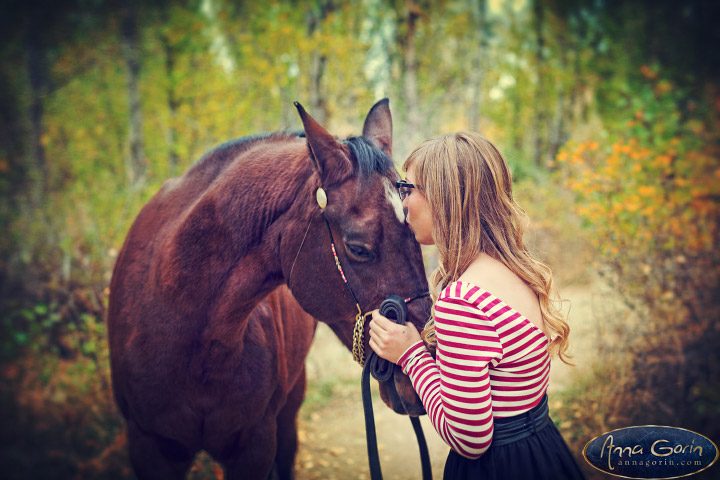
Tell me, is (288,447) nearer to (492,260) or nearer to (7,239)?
(492,260)

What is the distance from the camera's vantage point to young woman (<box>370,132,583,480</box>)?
1.30 m

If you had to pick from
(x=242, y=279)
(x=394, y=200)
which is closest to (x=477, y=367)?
(x=394, y=200)

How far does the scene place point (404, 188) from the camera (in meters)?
1.69

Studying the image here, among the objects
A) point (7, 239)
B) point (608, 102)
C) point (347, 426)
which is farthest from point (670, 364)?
point (608, 102)

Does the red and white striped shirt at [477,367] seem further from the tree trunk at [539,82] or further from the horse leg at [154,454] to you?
the tree trunk at [539,82]

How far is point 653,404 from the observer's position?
3.71m

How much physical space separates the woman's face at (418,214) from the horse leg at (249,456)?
140cm

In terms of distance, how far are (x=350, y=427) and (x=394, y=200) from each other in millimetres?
4093

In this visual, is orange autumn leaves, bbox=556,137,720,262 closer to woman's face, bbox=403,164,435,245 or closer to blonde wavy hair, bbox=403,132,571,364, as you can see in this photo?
blonde wavy hair, bbox=403,132,571,364

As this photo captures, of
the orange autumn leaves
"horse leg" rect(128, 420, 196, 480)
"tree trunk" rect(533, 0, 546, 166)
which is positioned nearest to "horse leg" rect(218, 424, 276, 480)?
"horse leg" rect(128, 420, 196, 480)

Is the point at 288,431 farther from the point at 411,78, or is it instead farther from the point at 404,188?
the point at 411,78

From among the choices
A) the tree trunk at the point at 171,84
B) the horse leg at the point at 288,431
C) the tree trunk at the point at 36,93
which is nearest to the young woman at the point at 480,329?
the horse leg at the point at 288,431

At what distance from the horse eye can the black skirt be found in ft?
2.45

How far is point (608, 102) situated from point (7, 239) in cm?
1592
